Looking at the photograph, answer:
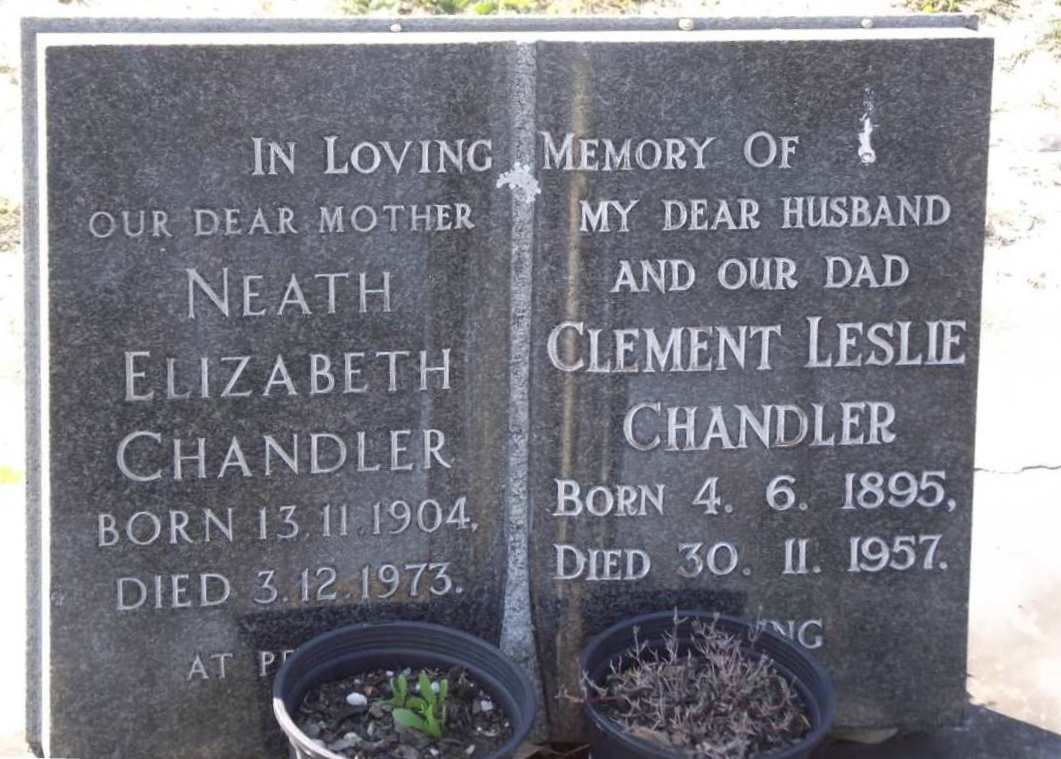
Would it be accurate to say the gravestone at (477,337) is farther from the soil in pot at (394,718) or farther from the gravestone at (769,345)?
the soil in pot at (394,718)

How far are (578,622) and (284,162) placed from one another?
1212 mm

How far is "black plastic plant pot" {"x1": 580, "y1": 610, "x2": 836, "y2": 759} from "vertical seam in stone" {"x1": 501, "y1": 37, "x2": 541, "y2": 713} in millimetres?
236

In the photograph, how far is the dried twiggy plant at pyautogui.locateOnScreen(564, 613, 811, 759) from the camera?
3340mm

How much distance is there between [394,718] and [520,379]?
30.6 inches

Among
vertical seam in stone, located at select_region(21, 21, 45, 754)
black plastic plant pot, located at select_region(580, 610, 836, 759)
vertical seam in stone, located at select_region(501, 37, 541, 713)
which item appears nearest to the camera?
black plastic plant pot, located at select_region(580, 610, 836, 759)

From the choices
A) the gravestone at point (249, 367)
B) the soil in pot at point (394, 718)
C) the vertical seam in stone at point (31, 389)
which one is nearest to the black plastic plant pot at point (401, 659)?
the soil in pot at point (394, 718)

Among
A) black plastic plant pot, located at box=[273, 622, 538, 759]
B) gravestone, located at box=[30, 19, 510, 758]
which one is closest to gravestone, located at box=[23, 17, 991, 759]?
gravestone, located at box=[30, 19, 510, 758]

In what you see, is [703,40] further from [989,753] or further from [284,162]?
[989,753]

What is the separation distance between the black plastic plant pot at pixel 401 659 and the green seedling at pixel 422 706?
0.10m

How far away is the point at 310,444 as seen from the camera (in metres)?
3.60

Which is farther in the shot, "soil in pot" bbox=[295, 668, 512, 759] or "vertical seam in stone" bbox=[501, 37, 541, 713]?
"vertical seam in stone" bbox=[501, 37, 541, 713]

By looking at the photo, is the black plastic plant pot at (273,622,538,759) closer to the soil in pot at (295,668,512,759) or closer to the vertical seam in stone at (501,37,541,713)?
the soil in pot at (295,668,512,759)

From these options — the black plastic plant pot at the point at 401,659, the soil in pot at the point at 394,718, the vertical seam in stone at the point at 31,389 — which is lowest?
the soil in pot at the point at 394,718

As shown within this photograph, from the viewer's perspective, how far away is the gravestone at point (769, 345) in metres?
3.58
